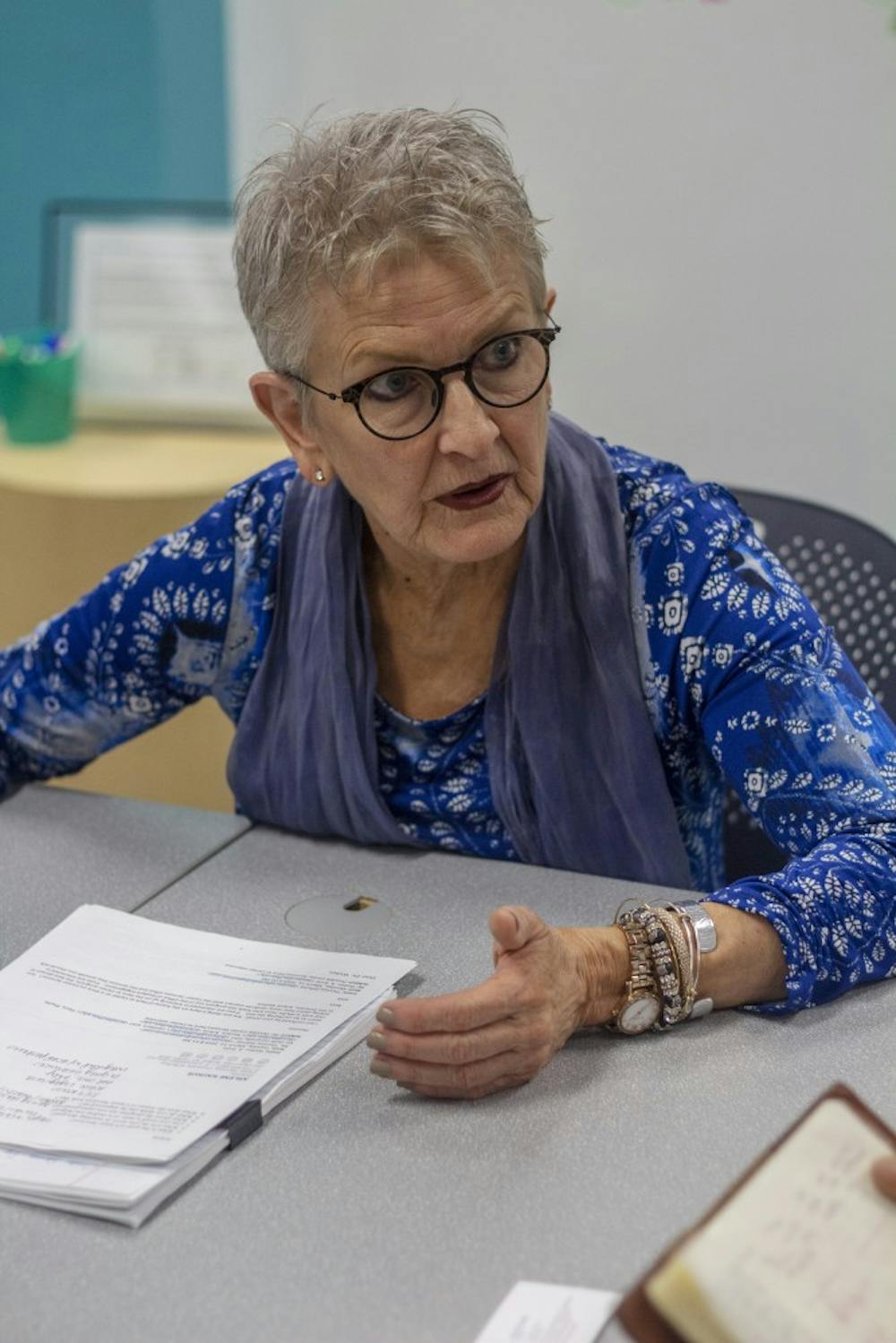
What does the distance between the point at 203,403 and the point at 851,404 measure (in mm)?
1291

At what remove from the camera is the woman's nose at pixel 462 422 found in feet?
4.74

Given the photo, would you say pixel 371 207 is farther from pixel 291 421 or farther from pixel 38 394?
pixel 38 394

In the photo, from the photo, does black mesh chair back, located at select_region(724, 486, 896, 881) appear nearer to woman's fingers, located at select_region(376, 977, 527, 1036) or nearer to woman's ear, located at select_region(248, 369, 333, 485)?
woman's ear, located at select_region(248, 369, 333, 485)

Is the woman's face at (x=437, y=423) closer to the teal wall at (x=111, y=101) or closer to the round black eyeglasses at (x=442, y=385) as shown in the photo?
the round black eyeglasses at (x=442, y=385)

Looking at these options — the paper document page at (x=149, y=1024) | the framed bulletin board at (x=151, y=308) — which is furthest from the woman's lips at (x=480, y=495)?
the framed bulletin board at (x=151, y=308)

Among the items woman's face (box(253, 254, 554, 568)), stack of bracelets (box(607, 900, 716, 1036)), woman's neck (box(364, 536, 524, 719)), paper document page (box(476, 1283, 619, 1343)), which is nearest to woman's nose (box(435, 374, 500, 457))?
woman's face (box(253, 254, 554, 568))

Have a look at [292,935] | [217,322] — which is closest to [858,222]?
[217,322]

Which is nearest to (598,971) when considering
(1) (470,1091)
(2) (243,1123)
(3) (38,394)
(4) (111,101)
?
(1) (470,1091)

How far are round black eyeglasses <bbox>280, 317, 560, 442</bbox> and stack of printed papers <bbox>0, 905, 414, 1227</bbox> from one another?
502 mm

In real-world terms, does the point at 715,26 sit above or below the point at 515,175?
above

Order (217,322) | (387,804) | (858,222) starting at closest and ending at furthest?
(387,804)
(858,222)
(217,322)

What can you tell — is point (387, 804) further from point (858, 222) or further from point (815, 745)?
point (858, 222)

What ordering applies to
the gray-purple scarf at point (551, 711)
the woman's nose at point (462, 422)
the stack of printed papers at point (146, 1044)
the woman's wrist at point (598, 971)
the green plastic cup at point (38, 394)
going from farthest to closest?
the green plastic cup at point (38, 394)
the gray-purple scarf at point (551, 711)
the woman's nose at point (462, 422)
the woman's wrist at point (598, 971)
the stack of printed papers at point (146, 1044)

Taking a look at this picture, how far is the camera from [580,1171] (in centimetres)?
109
